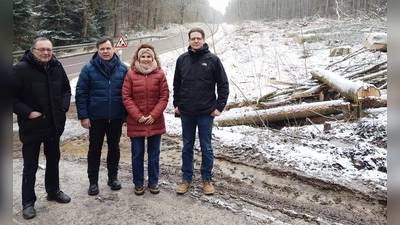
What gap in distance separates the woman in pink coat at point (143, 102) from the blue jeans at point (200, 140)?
0.34 metres

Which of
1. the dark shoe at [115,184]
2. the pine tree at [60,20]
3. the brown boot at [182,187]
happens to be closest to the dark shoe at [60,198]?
the dark shoe at [115,184]

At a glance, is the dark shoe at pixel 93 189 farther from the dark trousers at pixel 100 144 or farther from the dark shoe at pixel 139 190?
the dark shoe at pixel 139 190

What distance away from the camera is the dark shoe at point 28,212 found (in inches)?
119

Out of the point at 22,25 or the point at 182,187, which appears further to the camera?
the point at 22,25

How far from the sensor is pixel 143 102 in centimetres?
350

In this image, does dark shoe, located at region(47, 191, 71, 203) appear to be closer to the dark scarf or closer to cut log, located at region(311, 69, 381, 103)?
the dark scarf

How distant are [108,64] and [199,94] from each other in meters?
1.20

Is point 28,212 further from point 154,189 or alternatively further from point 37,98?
point 154,189

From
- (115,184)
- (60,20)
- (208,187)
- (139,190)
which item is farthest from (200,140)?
(60,20)

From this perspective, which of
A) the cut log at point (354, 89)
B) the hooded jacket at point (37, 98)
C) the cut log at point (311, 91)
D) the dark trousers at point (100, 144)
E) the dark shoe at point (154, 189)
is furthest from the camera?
the cut log at point (311, 91)

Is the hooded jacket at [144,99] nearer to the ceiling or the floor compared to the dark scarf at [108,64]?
nearer to the floor
